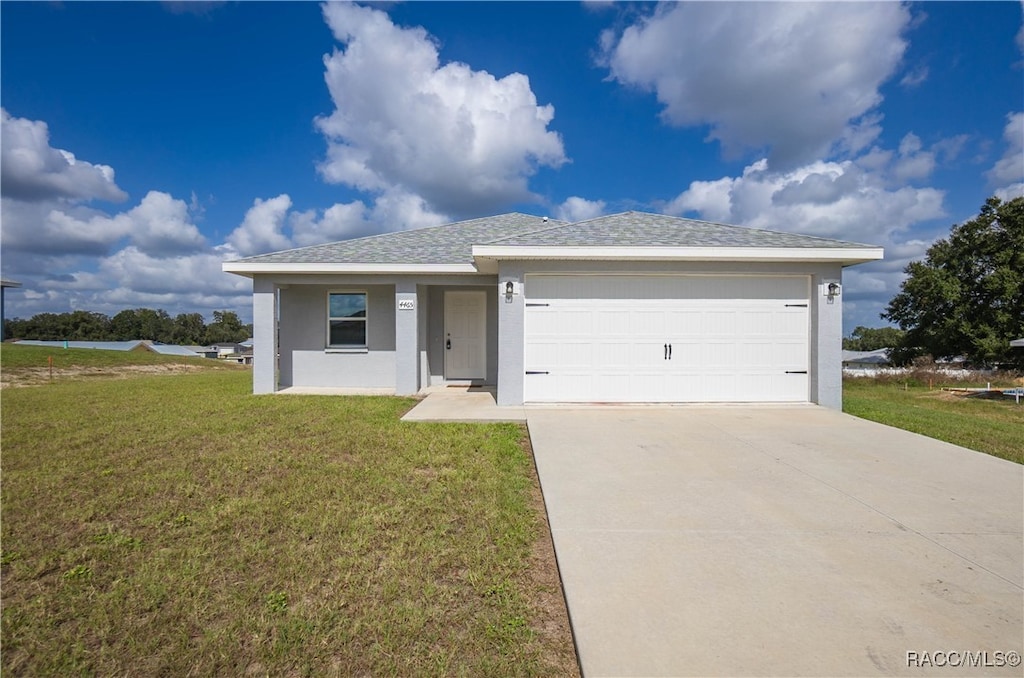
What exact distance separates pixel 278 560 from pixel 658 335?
713 cm

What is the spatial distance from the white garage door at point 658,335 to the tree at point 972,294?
28.4m

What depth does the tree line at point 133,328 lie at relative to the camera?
65.2 meters

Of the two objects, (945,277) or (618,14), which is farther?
(945,277)

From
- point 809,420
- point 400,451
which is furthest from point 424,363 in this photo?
point 809,420

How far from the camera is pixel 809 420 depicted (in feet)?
24.6

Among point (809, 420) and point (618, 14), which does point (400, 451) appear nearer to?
point (809, 420)

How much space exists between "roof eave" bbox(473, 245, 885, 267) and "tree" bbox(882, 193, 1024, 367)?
27.9m

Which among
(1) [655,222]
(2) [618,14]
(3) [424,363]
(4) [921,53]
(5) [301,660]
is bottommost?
(5) [301,660]

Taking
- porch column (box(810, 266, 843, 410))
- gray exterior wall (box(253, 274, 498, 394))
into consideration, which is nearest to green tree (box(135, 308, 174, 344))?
gray exterior wall (box(253, 274, 498, 394))

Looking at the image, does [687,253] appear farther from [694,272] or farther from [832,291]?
[832,291]

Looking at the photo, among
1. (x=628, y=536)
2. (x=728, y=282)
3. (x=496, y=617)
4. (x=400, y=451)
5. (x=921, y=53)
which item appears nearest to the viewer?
(x=496, y=617)

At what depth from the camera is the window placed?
37.6ft

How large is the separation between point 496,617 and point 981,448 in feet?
24.1

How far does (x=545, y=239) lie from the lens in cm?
867
